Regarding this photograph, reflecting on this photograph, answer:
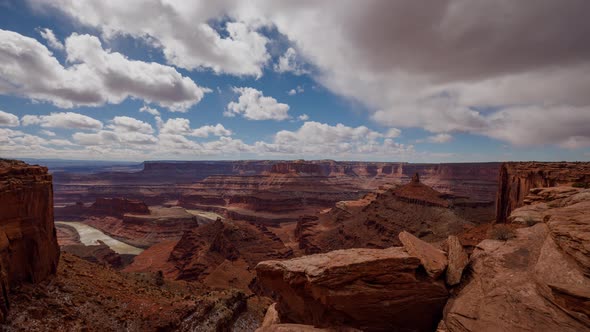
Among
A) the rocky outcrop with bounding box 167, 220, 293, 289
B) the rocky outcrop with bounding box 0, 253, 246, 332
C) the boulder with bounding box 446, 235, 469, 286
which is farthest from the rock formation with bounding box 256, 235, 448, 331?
the rocky outcrop with bounding box 167, 220, 293, 289

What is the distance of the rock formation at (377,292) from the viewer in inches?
392

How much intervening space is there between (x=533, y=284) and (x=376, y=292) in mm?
4978

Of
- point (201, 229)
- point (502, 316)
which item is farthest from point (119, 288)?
point (201, 229)

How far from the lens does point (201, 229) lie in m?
52.2

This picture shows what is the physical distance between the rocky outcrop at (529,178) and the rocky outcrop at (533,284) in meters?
Answer: 16.5

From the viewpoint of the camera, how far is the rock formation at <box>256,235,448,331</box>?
9961 millimetres

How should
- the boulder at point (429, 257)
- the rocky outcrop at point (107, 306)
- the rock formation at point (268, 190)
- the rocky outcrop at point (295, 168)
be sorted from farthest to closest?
1. the rocky outcrop at point (295, 168)
2. the rock formation at point (268, 190)
3. the rocky outcrop at point (107, 306)
4. the boulder at point (429, 257)

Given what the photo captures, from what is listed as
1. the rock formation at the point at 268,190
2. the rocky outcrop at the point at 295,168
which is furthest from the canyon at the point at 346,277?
the rocky outcrop at the point at 295,168

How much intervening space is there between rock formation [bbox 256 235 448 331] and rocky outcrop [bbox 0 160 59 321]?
61.6ft

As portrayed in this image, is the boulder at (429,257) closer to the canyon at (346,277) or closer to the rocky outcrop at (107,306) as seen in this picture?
the canyon at (346,277)

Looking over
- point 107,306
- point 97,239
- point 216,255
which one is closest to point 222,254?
point 216,255

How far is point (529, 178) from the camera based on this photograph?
89.3 ft

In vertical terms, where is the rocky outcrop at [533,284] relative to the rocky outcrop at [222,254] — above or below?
above

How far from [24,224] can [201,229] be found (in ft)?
117
